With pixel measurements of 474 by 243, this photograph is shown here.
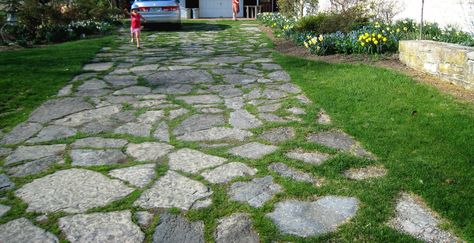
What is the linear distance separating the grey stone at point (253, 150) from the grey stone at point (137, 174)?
0.79m

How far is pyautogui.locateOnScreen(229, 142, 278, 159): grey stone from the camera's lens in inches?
151

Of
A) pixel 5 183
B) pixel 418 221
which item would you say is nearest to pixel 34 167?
pixel 5 183

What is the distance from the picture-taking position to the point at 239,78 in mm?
7121

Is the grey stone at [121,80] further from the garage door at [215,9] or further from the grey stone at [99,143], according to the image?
the garage door at [215,9]

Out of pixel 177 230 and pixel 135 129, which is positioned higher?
pixel 135 129

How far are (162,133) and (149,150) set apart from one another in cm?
51

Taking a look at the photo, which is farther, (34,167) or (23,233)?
(34,167)

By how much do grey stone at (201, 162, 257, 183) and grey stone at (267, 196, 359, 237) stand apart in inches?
21.9

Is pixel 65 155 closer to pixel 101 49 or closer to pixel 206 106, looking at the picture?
pixel 206 106

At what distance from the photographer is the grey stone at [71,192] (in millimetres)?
2955

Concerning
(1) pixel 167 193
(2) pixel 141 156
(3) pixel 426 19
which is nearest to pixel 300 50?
(3) pixel 426 19

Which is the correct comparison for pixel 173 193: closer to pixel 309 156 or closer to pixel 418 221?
pixel 309 156

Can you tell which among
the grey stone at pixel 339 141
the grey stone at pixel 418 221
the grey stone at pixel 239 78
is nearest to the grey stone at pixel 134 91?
the grey stone at pixel 239 78

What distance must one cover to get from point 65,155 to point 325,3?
12.4m
